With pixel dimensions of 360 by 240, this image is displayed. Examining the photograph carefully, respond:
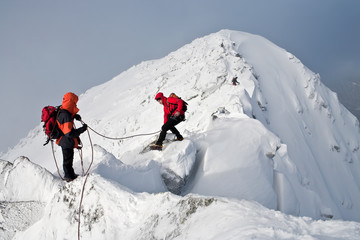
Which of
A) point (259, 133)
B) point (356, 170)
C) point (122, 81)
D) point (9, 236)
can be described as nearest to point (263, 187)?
point (259, 133)

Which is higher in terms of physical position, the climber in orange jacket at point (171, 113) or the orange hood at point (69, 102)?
the orange hood at point (69, 102)

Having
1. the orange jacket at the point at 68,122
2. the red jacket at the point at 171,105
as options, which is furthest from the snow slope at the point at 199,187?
the red jacket at the point at 171,105

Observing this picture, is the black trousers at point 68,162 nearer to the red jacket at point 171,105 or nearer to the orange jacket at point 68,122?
the orange jacket at point 68,122

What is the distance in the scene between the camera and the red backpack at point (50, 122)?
580 cm

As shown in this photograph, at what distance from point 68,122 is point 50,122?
565 mm

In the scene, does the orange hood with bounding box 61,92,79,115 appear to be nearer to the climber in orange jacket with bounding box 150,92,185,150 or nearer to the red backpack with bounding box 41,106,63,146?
the red backpack with bounding box 41,106,63,146

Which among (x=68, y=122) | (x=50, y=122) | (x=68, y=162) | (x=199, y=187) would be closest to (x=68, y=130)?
(x=68, y=122)

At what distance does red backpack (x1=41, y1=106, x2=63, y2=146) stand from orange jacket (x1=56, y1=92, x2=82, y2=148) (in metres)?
0.14

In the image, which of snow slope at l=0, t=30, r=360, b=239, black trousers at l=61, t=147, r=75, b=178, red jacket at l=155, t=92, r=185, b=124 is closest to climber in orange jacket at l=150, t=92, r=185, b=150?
red jacket at l=155, t=92, r=185, b=124

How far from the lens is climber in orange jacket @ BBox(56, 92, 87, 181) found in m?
5.65

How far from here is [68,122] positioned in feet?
18.5

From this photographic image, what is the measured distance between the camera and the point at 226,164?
722cm

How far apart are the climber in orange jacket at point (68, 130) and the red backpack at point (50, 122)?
137 mm

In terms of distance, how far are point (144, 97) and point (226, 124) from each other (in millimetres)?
20818
